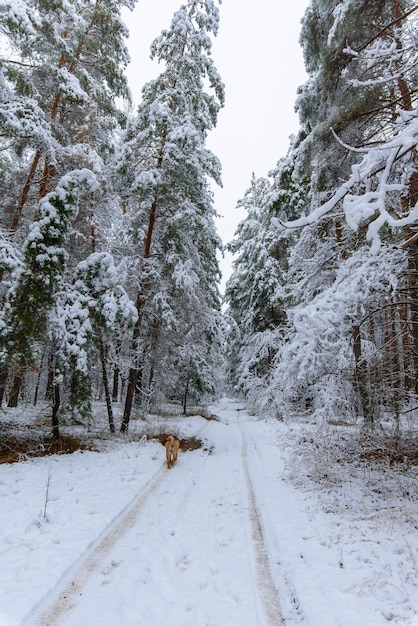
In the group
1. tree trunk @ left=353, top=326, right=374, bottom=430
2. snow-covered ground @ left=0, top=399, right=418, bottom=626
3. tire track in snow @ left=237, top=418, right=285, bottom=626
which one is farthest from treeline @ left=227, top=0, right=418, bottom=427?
tire track in snow @ left=237, top=418, right=285, bottom=626

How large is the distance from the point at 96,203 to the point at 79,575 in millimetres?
11697

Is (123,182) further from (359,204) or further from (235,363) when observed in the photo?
(235,363)

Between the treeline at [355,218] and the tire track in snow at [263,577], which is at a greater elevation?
the treeline at [355,218]

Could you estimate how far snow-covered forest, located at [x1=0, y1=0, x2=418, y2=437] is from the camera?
5.85m

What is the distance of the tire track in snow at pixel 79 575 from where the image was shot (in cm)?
333

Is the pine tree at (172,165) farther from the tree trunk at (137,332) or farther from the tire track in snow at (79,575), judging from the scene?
the tire track in snow at (79,575)

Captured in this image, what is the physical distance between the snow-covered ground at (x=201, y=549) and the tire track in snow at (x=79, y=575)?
0.02m

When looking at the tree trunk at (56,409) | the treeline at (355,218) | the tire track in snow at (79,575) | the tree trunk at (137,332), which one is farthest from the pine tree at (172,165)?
the tire track in snow at (79,575)

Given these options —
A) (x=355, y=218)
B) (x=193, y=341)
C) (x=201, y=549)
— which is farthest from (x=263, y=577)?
(x=193, y=341)

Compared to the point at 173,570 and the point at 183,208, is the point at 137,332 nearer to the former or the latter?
the point at 183,208

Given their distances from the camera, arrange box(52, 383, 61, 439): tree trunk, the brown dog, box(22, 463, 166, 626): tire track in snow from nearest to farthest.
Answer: box(22, 463, 166, 626): tire track in snow → the brown dog → box(52, 383, 61, 439): tree trunk

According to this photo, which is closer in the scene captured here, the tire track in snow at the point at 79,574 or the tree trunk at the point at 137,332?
the tire track in snow at the point at 79,574

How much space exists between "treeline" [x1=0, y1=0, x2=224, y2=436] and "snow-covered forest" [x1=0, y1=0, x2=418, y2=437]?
0.06 m

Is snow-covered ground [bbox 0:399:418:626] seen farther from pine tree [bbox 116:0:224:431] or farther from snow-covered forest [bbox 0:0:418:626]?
pine tree [bbox 116:0:224:431]
